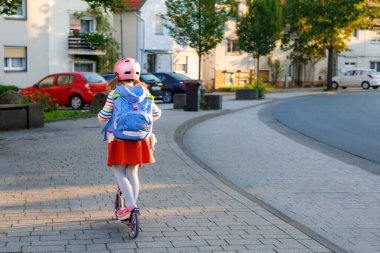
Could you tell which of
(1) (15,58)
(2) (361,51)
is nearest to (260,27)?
(1) (15,58)

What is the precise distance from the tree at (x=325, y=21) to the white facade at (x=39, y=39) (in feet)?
60.5

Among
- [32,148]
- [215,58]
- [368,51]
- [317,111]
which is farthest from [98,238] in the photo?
[368,51]

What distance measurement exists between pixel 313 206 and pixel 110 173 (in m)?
3.09

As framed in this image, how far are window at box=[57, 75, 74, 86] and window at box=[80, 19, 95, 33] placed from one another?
56.5 feet

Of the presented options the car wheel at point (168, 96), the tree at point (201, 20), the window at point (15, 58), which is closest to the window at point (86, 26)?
the window at point (15, 58)

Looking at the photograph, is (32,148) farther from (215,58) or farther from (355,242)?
(215,58)

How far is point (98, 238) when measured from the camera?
5.71 metres

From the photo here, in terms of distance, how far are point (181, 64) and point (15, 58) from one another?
15.6 metres

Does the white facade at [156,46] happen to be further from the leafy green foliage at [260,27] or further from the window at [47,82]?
the window at [47,82]

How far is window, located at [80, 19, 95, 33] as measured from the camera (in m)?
42.9

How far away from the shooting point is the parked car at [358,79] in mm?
53312

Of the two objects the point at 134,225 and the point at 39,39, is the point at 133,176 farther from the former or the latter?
the point at 39,39

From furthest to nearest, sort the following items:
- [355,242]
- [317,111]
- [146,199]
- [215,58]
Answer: [215,58] → [317,111] → [146,199] → [355,242]

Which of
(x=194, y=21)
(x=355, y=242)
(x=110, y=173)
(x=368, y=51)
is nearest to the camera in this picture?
(x=355, y=242)
